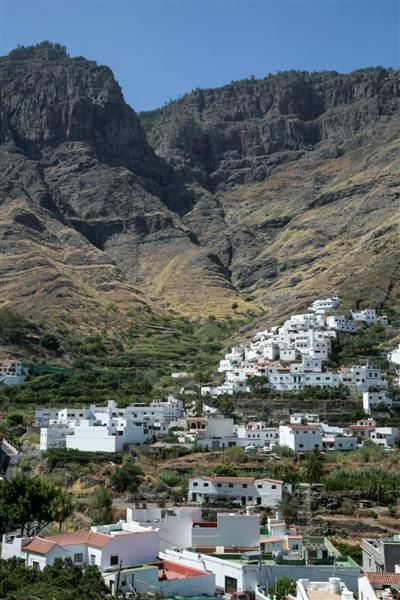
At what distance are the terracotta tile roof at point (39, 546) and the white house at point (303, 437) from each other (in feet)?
96.3

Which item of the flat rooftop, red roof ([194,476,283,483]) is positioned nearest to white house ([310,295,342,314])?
red roof ([194,476,283,483])

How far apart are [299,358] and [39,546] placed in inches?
1975

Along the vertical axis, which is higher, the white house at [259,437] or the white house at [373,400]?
the white house at [373,400]

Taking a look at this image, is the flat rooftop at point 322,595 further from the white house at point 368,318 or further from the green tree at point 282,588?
the white house at point 368,318

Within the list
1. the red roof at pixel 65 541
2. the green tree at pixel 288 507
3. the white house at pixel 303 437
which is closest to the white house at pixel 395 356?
the white house at pixel 303 437

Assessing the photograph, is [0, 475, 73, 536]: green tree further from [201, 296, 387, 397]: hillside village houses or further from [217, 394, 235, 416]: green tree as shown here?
[201, 296, 387, 397]: hillside village houses

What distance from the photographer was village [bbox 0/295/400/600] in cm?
3572

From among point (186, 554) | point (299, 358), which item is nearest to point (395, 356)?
point (299, 358)

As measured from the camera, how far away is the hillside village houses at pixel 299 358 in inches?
3051

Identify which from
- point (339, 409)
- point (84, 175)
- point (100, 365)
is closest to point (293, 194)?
point (84, 175)

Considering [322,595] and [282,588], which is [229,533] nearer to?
[282,588]

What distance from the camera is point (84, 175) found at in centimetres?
17662

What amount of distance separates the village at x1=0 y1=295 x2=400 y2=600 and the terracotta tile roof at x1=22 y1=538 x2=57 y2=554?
0.12 meters

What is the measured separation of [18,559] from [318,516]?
21.8 meters
